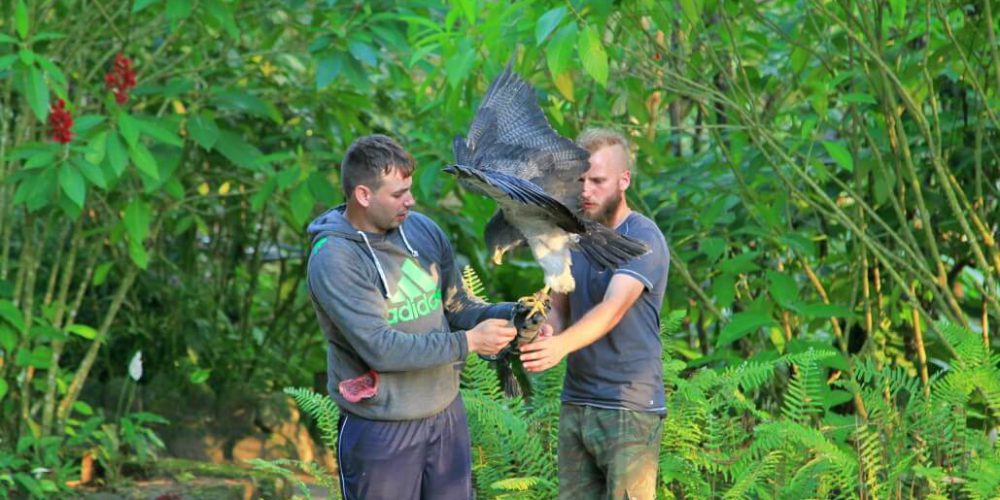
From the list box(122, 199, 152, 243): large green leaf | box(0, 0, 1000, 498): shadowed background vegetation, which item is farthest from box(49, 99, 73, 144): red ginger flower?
box(122, 199, 152, 243): large green leaf

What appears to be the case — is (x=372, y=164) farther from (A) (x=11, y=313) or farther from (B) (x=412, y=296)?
(A) (x=11, y=313)

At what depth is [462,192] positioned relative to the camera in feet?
20.2

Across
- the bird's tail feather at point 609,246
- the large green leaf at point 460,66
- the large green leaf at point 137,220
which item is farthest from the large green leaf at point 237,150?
the bird's tail feather at point 609,246

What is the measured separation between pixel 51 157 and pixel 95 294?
6.17 feet

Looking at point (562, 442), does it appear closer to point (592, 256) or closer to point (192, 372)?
point (592, 256)

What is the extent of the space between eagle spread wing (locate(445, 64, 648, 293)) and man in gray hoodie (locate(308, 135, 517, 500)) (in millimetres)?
173

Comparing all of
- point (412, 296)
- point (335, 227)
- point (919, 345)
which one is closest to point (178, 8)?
point (335, 227)

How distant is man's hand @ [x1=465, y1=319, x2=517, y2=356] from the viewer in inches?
137

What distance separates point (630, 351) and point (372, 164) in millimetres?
891

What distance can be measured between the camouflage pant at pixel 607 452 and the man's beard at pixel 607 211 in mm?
511

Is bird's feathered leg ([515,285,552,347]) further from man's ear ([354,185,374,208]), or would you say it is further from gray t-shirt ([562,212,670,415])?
man's ear ([354,185,374,208])

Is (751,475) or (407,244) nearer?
(407,244)

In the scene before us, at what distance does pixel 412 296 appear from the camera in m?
3.66

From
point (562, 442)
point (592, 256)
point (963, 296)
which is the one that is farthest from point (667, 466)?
point (963, 296)
